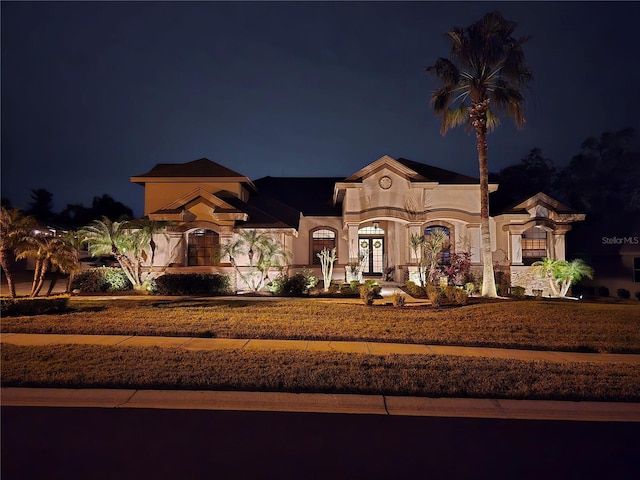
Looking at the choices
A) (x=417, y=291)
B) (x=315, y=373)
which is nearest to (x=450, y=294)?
(x=417, y=291)

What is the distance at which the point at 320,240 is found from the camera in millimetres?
25344

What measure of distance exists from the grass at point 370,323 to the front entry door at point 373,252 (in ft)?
37.7

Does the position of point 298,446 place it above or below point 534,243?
below

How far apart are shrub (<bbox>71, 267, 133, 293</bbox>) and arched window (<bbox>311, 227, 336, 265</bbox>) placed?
1036cm

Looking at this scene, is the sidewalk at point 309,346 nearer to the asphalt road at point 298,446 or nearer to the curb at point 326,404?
the curb at point 326,404

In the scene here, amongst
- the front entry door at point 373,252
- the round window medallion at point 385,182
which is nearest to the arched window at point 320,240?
the front entry door at point 373,252

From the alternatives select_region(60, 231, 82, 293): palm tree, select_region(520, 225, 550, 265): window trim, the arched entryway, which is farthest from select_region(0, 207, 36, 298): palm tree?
select_region(520, 225, 550, 265): window trim

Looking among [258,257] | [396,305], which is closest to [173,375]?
[396,305]

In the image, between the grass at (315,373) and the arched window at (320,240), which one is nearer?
the grass at (315,373)

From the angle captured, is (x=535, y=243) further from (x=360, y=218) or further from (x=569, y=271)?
(x=360, y=218)

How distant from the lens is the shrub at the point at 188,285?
18062 mm

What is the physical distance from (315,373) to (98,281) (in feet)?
49.5

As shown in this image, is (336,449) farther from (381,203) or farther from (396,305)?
(381,203)

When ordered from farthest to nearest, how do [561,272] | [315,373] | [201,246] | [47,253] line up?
[201,246] → [561,272] → [47,253] → [315,373]
